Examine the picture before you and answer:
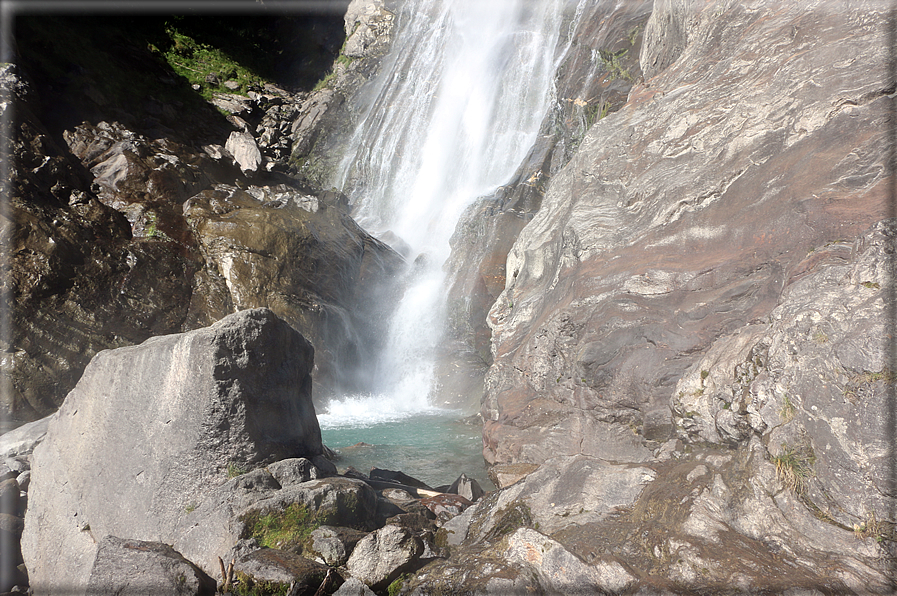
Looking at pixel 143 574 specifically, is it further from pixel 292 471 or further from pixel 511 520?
pixel 511 520

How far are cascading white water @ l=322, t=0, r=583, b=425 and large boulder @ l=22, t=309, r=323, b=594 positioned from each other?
38.5ft

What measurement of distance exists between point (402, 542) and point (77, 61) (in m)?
24.4

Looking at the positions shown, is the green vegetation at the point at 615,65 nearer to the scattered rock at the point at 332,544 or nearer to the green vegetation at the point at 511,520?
the green vegetation at the point at 511,520

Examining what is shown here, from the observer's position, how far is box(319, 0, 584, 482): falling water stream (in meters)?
17.2

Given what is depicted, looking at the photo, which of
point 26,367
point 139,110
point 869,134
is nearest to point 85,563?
point 26,367

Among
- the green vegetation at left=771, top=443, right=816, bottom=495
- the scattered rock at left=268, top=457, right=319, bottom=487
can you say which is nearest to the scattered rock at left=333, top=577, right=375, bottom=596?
the scattered rock at left=268, top=457, right=319, bottom=487

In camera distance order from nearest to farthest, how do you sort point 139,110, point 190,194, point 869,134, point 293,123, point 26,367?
point 869,134 → point 26,367 → point 190,194 → point 139,110 → point 293,123

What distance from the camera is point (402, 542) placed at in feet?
14.5

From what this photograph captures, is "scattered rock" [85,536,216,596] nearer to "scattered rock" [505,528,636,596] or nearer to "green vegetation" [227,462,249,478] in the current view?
"green vegetation" [227,462,249,478]

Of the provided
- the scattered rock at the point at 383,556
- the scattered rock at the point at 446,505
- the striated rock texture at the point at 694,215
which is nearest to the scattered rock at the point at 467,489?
the scattered rock at the point at 446,505

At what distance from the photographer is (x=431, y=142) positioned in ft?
90.1

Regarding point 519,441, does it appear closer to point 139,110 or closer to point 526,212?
point 526,212

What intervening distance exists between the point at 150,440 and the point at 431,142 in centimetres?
2494

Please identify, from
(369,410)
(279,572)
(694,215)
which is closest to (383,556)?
(279,572)
